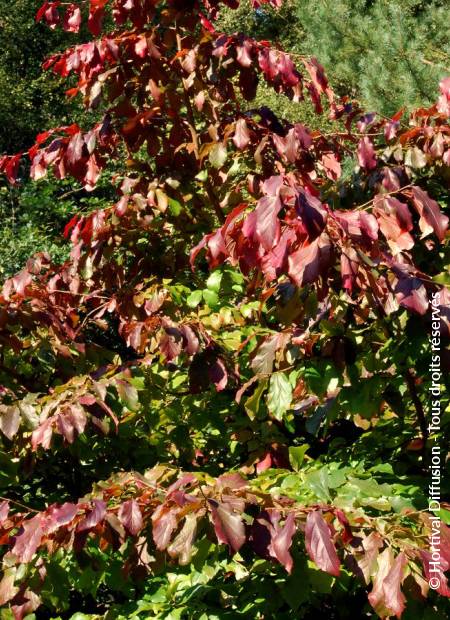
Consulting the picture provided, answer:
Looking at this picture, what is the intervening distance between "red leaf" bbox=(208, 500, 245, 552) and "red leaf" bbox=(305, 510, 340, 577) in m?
0.12

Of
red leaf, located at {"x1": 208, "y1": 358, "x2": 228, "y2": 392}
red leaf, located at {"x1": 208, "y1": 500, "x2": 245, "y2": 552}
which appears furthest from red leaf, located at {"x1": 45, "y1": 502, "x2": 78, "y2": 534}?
red leaf, located at {"x1": 208, "y1": 358, "x2": 228, "y2": 392}

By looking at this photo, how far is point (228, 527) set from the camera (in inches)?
52.6

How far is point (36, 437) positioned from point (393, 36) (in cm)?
833

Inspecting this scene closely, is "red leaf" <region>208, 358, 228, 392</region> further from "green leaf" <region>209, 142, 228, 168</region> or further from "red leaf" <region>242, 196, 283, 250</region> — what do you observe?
"red leaf" <region>242, 196, 283, 250</region>

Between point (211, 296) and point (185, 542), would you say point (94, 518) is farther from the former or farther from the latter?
point (211, 296)

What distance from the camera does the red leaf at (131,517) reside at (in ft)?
4.87

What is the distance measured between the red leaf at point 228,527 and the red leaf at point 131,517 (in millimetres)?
197

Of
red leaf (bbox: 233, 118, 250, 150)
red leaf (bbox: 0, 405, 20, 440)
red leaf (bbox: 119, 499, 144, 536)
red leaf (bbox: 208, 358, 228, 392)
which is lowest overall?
red leaf (bbox: 208, 358, 228, 392)

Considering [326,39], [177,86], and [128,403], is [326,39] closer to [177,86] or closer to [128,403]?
[177,86]

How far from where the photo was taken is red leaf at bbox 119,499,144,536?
1.49 metres

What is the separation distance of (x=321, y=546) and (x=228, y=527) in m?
0.16

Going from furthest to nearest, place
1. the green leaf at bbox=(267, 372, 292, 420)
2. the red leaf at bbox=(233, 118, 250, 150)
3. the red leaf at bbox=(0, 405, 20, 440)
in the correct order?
the red leaf at bbox=(233, 118, 250, 150), the red leaf at bbox=(0, 405, 20, 440), the green leaf at bbox=(267, 372, 292, 420)

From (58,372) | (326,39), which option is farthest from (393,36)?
(58,372)

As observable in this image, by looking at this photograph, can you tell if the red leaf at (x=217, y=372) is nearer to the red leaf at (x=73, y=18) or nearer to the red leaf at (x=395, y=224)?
the red leaf at (x=395, y=224)
